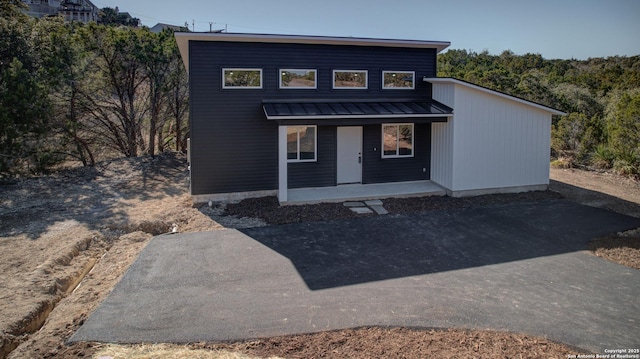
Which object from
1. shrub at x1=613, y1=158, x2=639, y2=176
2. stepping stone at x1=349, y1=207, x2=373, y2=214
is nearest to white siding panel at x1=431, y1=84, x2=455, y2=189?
stepping stone at x1=349, y1=207, x2=373, y2=214

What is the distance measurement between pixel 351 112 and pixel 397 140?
2.37 metres

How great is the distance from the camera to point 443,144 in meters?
12.7

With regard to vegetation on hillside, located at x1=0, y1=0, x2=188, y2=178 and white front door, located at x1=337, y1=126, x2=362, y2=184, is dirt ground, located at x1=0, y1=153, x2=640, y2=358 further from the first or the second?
white front door, located at x1=337, y1=126, x2=362, y2=184

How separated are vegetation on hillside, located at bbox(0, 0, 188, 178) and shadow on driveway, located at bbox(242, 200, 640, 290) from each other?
8.81 metres

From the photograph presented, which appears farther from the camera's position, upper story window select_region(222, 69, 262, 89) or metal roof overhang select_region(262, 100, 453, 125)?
upper story window select_region(222, 69, 262, 89)

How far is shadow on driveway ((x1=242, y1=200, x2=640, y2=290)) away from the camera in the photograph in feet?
24.1

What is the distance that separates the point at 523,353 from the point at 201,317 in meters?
4.01

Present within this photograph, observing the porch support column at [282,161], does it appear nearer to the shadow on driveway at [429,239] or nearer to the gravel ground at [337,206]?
the gravel ground at [337,206]

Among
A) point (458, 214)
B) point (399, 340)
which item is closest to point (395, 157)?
point (458, 214)

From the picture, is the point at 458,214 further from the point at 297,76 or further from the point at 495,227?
the point at 297,76

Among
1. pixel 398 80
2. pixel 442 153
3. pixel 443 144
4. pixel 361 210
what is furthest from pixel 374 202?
pixel 398 80

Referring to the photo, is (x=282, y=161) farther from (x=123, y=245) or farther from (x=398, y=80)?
(x=398, y=80)

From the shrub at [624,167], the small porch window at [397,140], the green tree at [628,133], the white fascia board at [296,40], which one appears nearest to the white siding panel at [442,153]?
the small porch window at [397,140]

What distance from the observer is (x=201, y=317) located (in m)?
5.62
